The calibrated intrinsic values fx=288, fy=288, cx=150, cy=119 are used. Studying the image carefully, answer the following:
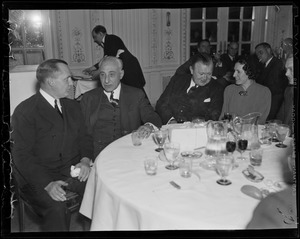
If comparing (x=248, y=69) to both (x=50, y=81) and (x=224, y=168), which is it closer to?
(x=224, y=168)

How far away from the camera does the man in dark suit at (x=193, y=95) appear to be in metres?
2.42

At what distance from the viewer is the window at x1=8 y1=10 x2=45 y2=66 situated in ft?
4.80

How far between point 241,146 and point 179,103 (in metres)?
1.08

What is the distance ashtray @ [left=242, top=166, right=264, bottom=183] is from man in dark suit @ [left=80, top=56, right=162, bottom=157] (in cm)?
92

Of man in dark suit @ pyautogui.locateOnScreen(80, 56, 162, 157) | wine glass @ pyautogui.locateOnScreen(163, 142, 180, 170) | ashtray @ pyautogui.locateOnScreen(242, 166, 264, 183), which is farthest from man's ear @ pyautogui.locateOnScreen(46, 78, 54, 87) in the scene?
ashtray @ pyautogui.locateOnScreen(242, 166, 264, 183)

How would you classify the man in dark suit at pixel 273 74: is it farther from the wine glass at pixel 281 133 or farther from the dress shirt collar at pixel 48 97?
the dress shirt collar at pixel 48 97

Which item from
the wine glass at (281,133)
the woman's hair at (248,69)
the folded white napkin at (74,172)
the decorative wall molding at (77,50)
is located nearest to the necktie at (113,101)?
the decorative wall molding at (77,50)

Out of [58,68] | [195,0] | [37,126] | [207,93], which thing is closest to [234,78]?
[207,93]

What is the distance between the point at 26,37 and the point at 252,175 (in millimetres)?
1438

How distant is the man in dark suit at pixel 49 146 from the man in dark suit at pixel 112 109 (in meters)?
0.28

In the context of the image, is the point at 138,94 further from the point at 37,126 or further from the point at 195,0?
the point at 195,0

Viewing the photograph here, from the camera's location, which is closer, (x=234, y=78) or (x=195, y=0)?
(x=195, y=0)
